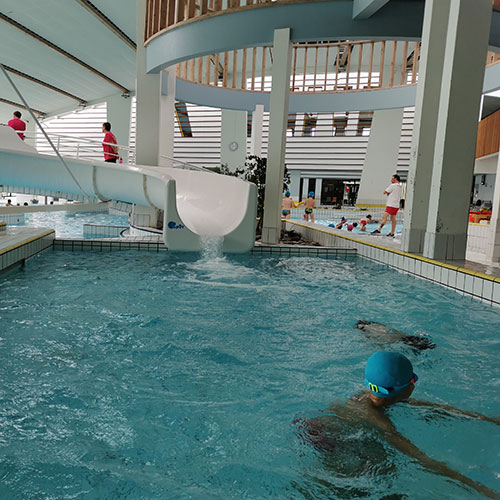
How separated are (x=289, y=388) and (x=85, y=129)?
81.3ft

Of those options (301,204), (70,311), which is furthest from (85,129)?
(70,311)

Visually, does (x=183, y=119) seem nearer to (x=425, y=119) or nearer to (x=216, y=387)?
(x=425, y=119)

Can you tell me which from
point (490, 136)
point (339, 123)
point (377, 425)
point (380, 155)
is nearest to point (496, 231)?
point (377, 425)

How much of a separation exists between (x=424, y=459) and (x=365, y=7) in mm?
6247

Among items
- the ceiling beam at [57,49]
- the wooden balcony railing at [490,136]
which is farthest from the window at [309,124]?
the ceiling beam at [57,49]

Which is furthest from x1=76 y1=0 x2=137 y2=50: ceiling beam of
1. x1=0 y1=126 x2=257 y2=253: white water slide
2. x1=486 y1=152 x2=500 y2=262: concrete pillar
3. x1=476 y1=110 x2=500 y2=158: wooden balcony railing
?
x1=476 y1=110 x2=500 y2=158: wooden balcony railing

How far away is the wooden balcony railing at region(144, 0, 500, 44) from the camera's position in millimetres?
7262

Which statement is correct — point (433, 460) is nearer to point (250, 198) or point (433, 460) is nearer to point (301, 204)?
point (250, 198)

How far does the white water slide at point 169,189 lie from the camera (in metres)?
6.64

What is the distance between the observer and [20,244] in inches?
210

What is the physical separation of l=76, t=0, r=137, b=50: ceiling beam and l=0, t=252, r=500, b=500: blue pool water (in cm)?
846

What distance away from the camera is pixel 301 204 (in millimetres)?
20188

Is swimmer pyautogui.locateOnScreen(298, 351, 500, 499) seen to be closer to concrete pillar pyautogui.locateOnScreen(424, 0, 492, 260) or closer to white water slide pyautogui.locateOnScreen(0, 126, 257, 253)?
concrete pillar pyautogui.locateOnScreen(424, 0, 492, 260)

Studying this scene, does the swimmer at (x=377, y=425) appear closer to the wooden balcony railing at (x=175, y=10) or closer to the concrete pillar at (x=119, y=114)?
the wooden balcony railing at (x=175, y=10)
